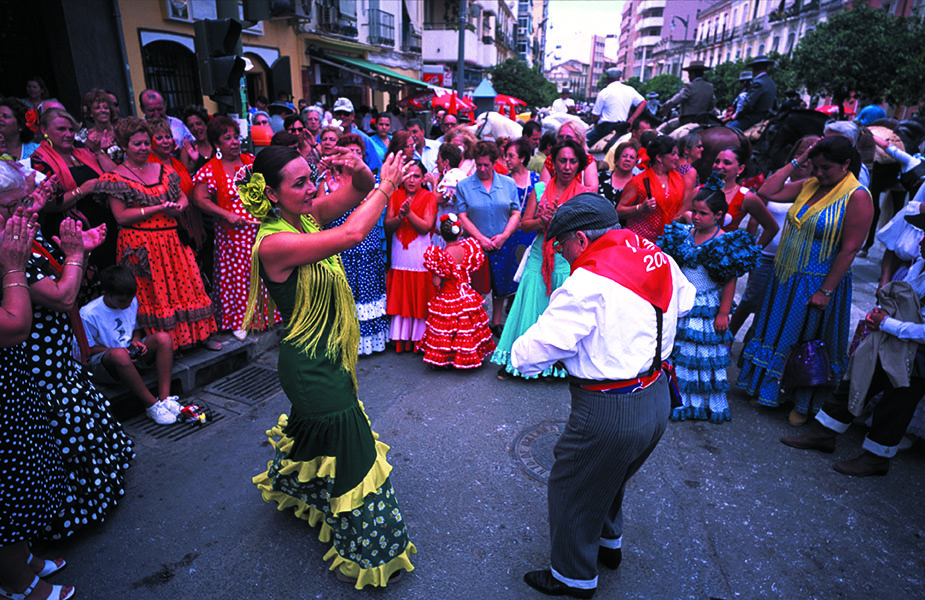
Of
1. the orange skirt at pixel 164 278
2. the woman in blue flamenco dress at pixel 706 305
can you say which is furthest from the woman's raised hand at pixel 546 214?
the orange skirt at pixel 164 278

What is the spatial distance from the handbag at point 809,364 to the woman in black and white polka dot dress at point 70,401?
15.0 feet

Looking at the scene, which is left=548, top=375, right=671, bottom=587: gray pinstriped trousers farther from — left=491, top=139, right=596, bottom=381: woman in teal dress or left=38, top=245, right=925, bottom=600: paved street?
left=491, top=139, right=596, bottom=381: woman in teal dress

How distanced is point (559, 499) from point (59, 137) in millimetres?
4634

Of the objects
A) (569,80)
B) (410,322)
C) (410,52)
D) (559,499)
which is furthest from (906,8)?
(569,80)

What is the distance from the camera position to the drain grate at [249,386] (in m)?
4.35

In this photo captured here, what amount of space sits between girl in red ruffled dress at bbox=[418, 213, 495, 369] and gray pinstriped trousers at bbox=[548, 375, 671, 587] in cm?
253

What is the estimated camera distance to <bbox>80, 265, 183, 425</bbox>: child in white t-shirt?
3619 millimetres

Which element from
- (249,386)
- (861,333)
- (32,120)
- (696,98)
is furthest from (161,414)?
(696,98)

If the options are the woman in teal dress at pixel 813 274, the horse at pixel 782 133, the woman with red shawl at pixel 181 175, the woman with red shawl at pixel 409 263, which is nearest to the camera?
the woman in teal dress at pixel 813 274

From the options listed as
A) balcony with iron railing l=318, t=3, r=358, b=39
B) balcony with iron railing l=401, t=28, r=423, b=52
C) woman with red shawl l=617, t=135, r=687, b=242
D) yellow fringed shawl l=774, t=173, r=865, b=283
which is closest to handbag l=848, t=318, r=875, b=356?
yellow fringed shawl l=774, t=173, r=865, b=283

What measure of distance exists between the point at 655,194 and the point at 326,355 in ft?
12.1

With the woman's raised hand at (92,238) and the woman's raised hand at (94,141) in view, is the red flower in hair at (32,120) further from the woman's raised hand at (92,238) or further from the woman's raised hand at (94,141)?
the woman's raised hand at (92,238)

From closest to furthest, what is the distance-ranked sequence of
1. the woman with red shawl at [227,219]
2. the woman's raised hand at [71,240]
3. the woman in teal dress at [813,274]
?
the woman's raised hand at [71,240] < the woman in teal dress at [813,274] < the woman with red shawl at [227,219]

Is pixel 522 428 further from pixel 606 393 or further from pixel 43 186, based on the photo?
pixel 43 186
